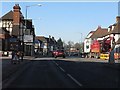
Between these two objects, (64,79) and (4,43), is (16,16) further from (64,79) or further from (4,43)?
(64,79)

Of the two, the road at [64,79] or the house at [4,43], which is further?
the house at [4,43]

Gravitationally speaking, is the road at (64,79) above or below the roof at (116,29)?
below

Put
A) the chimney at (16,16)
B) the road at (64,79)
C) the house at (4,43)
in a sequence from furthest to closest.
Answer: the chimney at (16,16) < the house at (4,43) < the road at (64,79)

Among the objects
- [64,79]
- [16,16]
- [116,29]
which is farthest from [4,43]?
[64,79]

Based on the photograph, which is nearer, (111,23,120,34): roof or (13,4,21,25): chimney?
(13,4,21,25): chimney

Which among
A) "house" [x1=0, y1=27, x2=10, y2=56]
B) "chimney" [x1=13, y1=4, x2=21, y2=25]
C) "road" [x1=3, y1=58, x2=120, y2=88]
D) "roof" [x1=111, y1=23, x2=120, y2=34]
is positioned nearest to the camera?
"road" [x1=3, y1=58, x2=120, y2=88]

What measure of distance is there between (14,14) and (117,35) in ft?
99.7

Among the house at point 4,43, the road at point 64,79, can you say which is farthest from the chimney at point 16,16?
the road at point 64,79

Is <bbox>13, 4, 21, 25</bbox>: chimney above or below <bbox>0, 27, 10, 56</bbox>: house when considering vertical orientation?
above

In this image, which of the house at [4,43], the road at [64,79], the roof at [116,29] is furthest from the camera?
the roof at [116,29]

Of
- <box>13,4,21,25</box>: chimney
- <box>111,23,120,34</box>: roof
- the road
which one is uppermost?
<box>13,4,21,25</box>: chimney

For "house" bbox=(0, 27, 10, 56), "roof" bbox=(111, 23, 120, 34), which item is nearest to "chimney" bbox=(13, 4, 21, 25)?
"house" bbox=(0, 27, 10, 56)

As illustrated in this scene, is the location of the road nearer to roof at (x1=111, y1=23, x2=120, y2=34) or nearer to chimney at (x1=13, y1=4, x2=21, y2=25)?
chimney at (x1=13, y1=4, x2=21, y2=25)

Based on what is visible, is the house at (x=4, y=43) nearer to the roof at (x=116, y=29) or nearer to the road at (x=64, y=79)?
the roof at (x=116, y=29)
